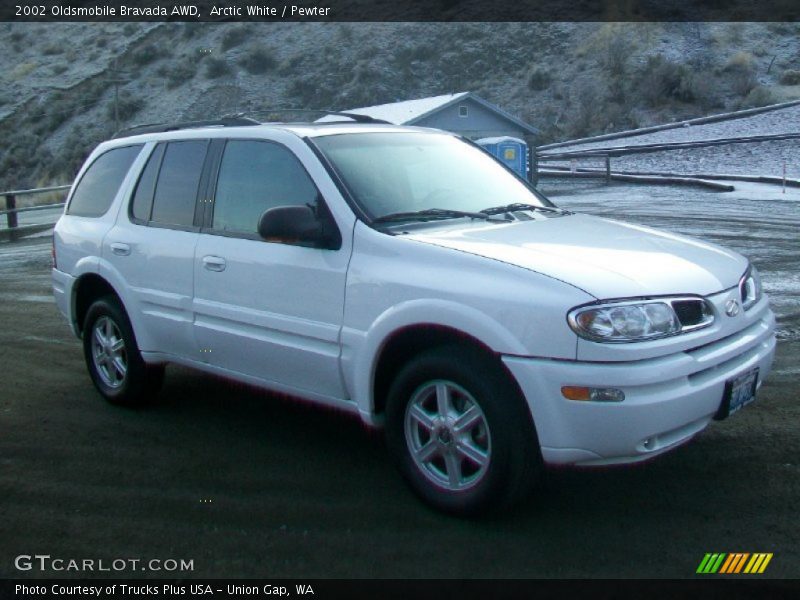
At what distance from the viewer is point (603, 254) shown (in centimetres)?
414

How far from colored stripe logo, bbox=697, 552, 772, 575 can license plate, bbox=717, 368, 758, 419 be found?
1.96 ft

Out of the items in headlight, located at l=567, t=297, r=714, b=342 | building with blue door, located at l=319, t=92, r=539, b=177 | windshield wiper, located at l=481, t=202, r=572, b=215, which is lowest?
building with blue door, located at l=319, t=92, r=539, b=177

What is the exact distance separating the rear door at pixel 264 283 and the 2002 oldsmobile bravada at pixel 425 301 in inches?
0.5

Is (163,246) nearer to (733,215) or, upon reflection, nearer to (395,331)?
(395,331)

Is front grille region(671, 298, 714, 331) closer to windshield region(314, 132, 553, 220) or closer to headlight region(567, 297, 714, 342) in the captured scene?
headlight region(567, 297, 714, 342)

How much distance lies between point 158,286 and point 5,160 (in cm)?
4985

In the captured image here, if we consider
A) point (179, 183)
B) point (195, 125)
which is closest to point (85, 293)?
point (179, 183)

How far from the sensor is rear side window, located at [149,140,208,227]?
17.8 feet

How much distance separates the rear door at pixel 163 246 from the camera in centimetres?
532

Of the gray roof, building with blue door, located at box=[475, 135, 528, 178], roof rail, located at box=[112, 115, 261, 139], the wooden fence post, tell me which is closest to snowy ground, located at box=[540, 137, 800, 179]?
the gray roof

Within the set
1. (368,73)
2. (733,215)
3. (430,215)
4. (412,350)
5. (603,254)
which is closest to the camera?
(603,254)

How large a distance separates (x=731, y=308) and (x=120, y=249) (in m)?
3.65
